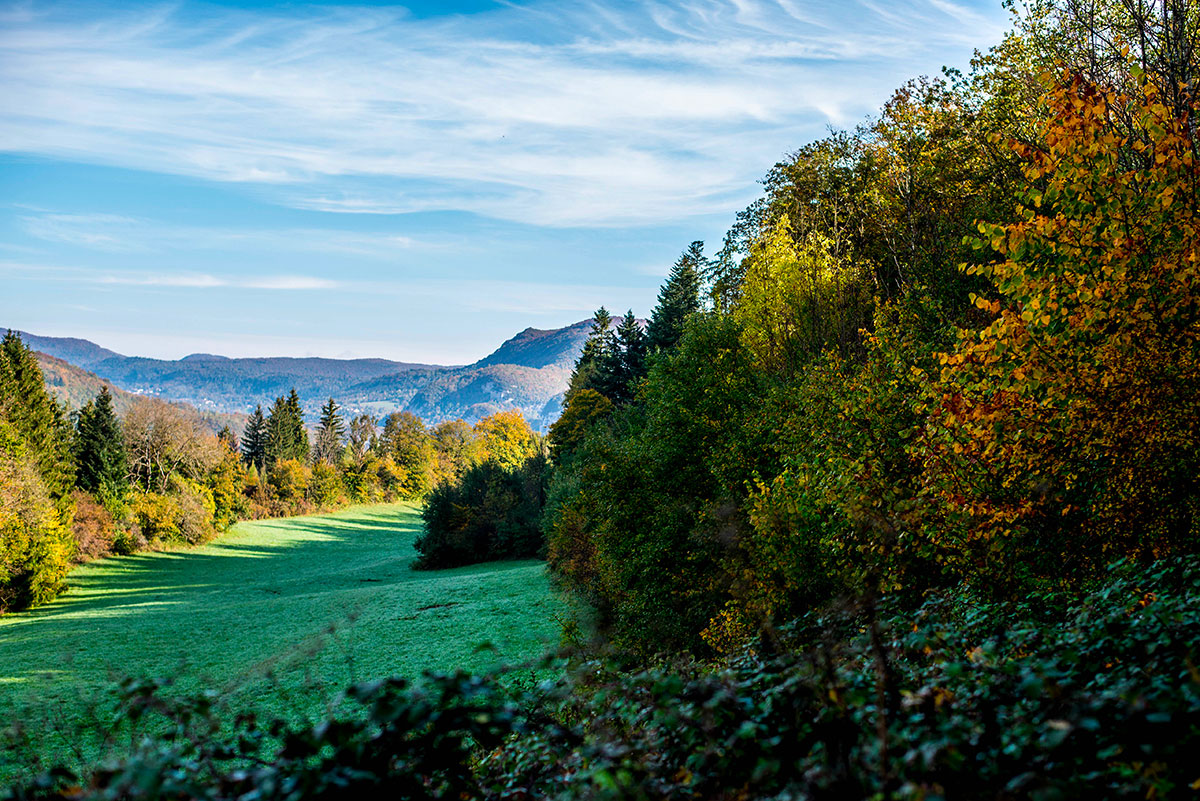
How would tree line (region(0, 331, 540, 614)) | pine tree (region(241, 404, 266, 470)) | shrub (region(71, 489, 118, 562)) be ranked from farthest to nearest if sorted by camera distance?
pine tree (region(241, 404, 266, 470)) → shrub (region(71, 489, 118, 562)) → tree line (region(0, 331, 540, 614))

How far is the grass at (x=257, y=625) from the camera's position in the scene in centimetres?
1755

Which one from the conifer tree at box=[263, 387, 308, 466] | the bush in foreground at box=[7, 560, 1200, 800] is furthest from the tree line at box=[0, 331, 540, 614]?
the bush in foreground at box=[7, 560, 1200, 800]

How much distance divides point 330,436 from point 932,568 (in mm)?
102916

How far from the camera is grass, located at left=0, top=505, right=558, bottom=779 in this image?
57.6 feet

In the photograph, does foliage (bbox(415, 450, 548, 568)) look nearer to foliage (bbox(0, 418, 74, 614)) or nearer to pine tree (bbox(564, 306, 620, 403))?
pine tree (bbox(564, 306, 620, 403))

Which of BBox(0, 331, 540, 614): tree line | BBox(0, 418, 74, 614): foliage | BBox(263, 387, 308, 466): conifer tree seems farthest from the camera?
BBox(263, 387, 308, 466): conifer tree

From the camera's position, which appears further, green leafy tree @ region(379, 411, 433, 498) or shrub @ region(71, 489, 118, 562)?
green leafy tree @ region(379, 411, 433, 498)

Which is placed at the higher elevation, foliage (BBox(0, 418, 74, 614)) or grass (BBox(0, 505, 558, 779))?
foliage (BBox(0, 418, 74, 614))

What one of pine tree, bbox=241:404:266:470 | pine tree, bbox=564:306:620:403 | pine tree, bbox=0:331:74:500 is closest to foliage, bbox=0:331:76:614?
pine tree, bbox=0:331:74:500

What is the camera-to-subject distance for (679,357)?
73.6ft

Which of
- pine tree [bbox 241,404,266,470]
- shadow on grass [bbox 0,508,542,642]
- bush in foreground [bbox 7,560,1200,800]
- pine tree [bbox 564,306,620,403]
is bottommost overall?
shadow on grass [bbox 0,508,542,642]

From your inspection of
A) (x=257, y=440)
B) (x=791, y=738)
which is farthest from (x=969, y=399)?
(x=257, y=440)

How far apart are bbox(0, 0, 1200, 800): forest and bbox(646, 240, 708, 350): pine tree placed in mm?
19014

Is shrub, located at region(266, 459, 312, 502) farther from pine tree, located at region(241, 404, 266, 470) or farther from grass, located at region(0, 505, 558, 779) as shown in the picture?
grass, located at region(0, 505, 558, 779)
